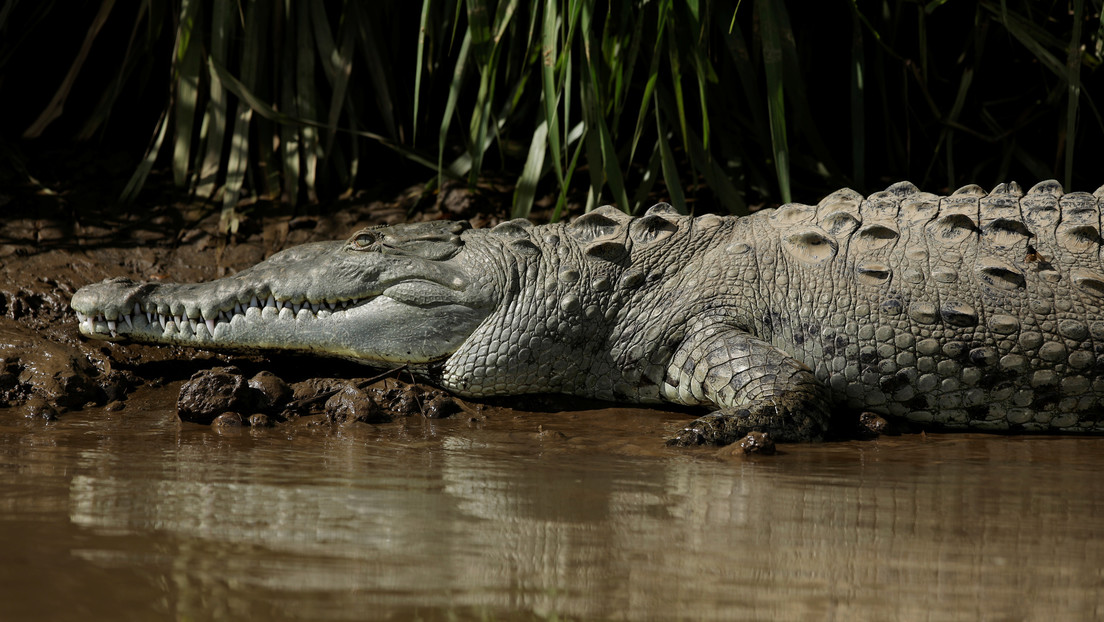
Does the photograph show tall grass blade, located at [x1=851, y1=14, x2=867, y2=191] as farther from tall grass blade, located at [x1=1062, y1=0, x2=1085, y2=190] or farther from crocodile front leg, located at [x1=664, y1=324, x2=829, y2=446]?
crocodile front leg, located at [x1=664, y1=324, x2=829, y2=446]

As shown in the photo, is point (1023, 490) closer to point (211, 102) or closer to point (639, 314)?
point (639, 314)

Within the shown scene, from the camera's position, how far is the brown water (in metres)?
1.59

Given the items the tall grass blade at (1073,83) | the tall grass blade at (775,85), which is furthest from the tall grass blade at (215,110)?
the tall grass blade at (1073,83)

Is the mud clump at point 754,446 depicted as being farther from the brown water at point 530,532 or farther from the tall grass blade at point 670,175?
the tall grass blade at point 670,175

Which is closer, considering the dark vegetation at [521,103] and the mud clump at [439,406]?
the mud clump at [439,406]

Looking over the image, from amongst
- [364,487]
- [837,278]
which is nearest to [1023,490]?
[837,278]

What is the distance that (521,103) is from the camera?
20.1 ft

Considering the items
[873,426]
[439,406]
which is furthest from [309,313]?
[873,426]

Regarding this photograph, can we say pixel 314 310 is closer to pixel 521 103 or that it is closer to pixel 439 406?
pixel 439 406

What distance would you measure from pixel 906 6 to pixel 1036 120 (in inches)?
39.2

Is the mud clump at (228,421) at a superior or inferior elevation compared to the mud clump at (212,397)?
inferior

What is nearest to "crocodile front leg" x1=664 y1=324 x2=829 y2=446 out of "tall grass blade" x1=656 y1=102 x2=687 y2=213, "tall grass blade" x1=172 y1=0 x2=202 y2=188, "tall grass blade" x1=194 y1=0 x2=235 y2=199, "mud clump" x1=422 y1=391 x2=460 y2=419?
"mud clump" x1=422 y1=391 x2=460 y2=419

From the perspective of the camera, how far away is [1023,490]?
2723 mm

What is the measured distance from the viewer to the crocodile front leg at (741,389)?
3.50 meters
